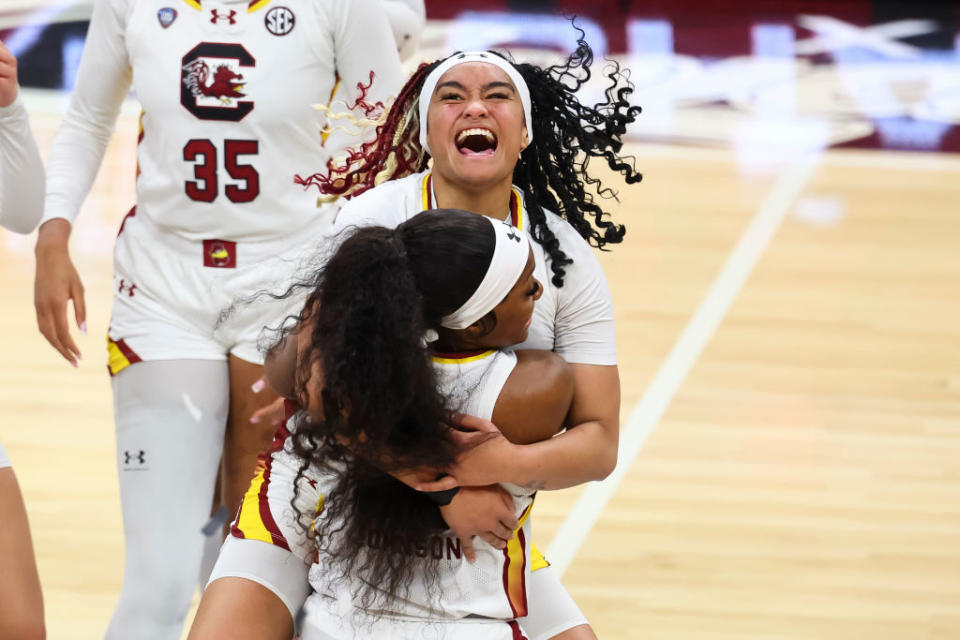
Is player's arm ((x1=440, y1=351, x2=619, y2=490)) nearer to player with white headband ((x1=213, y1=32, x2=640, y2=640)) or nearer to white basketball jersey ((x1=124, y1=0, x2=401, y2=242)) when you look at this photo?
player with white headband ((x1=213, y1=32, x2=640, y2=640))

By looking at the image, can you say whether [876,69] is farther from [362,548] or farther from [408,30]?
[362,548]

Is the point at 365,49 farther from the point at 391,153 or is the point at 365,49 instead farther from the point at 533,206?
the point at 533,206

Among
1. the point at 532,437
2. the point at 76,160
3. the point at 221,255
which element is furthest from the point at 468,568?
the point at 76,160

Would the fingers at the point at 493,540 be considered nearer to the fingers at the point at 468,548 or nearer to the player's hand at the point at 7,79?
the fingers at the point at 468,548

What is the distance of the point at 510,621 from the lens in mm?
2615

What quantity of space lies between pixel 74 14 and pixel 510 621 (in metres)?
8.41

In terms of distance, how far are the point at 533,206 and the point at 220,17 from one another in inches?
40.3

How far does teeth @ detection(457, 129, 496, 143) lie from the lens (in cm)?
282

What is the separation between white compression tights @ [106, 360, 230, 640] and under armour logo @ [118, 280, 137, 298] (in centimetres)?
20

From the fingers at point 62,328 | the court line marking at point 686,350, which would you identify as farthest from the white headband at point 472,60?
the court line marking at point 686,350

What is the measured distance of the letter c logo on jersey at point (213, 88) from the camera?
3396 millimetres

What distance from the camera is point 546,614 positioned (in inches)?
111

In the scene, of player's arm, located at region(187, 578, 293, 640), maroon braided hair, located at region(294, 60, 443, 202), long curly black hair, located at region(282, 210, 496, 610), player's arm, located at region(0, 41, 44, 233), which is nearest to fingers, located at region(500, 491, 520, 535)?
long curly black hair, located at region(282, 210, 496, 610)

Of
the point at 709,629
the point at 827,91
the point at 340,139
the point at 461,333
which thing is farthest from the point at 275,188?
the point at 827,91
